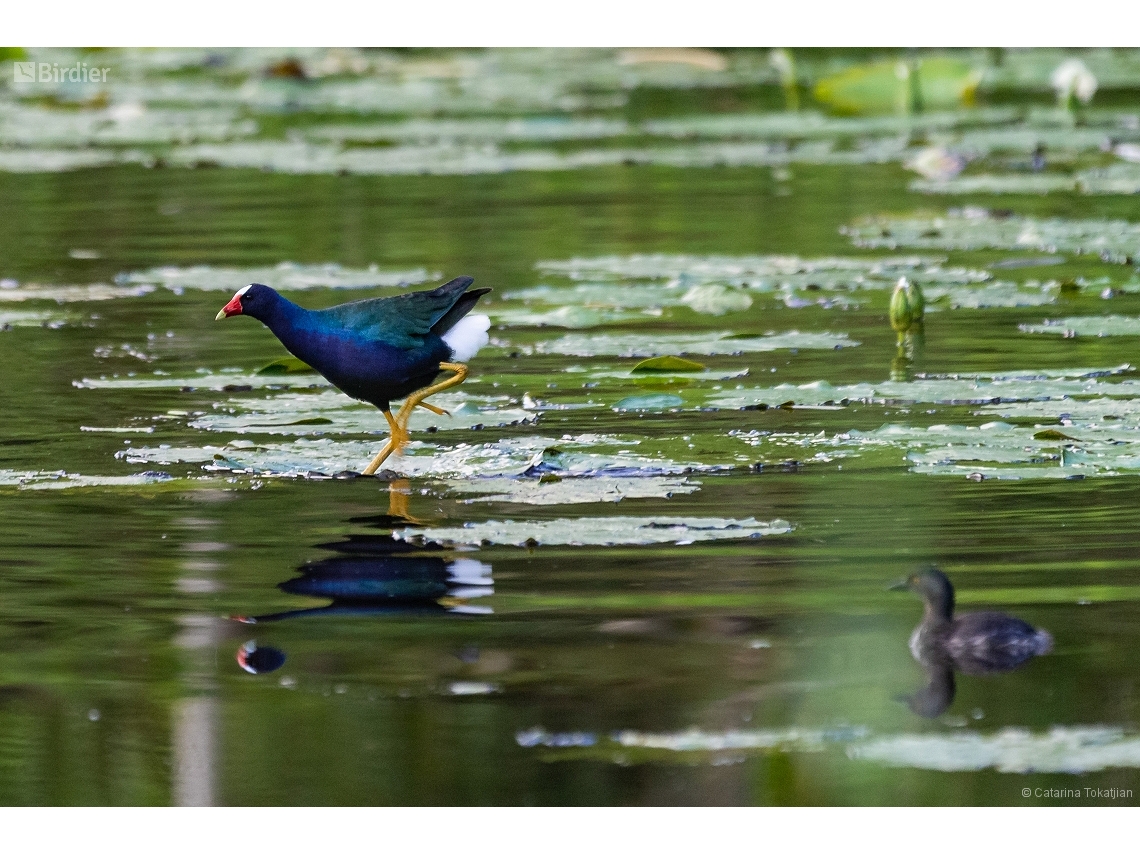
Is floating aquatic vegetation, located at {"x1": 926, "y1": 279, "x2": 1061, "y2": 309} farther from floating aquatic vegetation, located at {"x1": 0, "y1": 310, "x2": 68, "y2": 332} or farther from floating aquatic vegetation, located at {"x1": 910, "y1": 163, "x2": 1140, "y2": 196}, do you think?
floating aquatic vegetation, located at {"x1": 0, "y1": 310, "x2": 68, "y2": 332}

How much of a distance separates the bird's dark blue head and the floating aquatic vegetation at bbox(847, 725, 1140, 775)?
2.69 meters

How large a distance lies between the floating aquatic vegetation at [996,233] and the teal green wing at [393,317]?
14.3 feet

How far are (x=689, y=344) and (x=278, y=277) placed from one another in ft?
8.17

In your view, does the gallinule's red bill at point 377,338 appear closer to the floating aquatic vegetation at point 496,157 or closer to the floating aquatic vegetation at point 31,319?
the floating aquatic vegetation at point 31,319

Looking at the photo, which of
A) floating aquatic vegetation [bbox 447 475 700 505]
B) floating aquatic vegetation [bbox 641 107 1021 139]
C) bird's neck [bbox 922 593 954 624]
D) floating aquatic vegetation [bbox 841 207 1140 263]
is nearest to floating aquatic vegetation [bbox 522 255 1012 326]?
floating aquatic vegetation [bbox 841 207 1140 263]

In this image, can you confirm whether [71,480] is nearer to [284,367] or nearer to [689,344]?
[284,367]

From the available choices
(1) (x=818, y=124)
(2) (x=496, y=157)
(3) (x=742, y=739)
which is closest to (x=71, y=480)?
(3) (x=742, y=739)


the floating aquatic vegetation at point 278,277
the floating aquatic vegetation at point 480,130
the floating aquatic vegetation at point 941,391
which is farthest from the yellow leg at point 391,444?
the floating aquatic vegetation at point 480,130

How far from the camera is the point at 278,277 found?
8.91 meters

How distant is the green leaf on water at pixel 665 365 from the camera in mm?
6891

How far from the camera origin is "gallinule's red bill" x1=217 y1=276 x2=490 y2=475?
17.9ft

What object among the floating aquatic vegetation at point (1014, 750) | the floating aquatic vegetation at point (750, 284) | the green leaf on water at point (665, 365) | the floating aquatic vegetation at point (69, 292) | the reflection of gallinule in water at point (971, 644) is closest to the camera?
the floating aquatic vegetation at point (1014, 750)

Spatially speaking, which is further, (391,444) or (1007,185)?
(1007,185)
